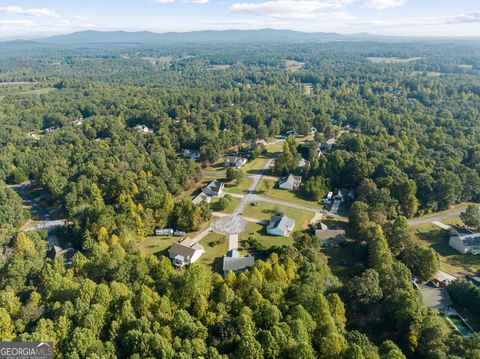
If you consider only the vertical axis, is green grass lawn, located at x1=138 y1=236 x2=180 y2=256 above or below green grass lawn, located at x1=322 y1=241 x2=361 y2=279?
below

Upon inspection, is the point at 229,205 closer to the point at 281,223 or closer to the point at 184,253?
the point at 281,223

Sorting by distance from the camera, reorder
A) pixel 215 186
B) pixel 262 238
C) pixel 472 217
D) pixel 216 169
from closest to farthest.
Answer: pixel 262 238
pixel 472 217
pixel 215 186
pixel 216 169

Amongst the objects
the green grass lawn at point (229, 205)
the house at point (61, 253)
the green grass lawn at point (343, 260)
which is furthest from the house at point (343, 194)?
the house at point (61, 253)

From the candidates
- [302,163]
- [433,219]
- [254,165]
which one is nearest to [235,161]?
[254,165]

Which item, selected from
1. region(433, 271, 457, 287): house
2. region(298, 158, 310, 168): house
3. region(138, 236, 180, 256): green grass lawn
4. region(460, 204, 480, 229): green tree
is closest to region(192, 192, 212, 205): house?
region(138, 236, 180, 256): green grass lawn

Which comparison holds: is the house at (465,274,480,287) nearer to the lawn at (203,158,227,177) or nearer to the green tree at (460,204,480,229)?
the green tree at (460,204,480,229)

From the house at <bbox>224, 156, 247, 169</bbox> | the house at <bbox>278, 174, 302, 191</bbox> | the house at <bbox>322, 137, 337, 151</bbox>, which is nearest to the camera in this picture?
the house at <bbox>278, 174, 302, 191</bbox>

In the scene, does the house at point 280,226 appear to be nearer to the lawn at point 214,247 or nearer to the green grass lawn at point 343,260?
the green grass lawn at point 343,260
